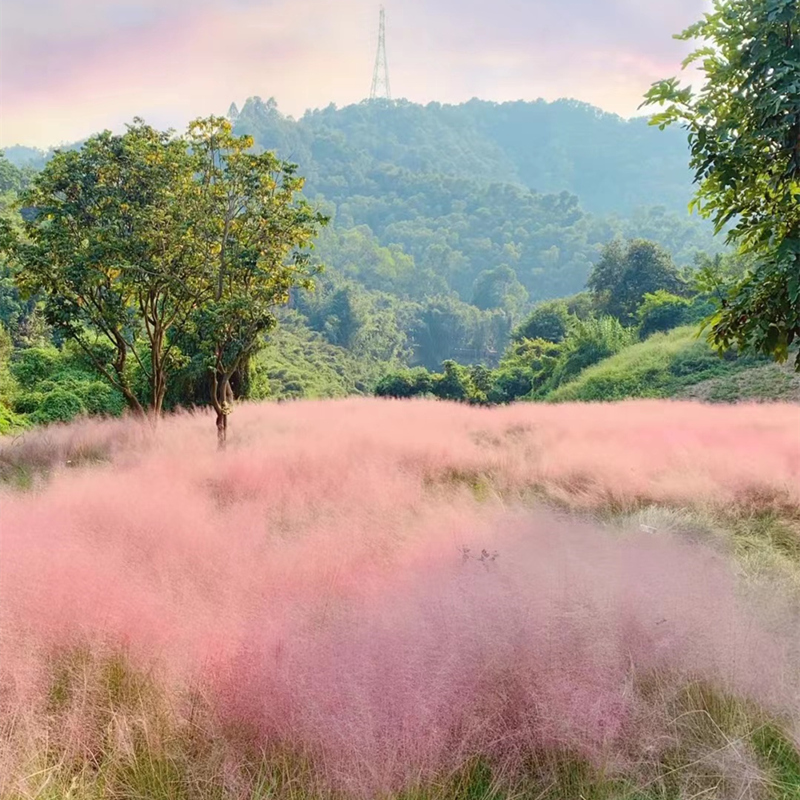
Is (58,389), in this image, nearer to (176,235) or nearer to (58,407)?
(58,407)

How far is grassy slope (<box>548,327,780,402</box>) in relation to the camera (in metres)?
17.3

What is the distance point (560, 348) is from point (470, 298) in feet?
229

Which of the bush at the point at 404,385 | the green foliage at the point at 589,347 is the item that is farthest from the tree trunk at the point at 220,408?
the green foliage at the point at 589,347

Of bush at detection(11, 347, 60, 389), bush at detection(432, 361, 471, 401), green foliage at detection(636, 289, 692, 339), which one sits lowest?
bush at detection(432, 361, 471, 401)

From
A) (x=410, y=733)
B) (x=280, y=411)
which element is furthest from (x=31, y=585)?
(x=280, y=411)

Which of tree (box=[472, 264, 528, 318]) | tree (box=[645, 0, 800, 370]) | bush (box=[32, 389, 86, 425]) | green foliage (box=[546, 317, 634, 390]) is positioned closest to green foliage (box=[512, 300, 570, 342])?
green foliage (box=[546, 317, 634, 390])

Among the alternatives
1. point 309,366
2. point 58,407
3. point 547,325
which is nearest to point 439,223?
point 309,366

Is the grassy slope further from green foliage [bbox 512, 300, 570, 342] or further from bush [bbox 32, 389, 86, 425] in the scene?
bush [bbox 32, 389, 86, 425]

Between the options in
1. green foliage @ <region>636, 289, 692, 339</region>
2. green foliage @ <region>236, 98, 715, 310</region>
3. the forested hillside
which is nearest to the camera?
green foliage @ <region>636, 289, 692, 339</region>

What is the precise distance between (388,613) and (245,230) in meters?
6.78

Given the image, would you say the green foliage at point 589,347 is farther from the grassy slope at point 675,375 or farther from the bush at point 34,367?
the bush at point 34,367

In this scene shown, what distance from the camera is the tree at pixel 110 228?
8.95 m

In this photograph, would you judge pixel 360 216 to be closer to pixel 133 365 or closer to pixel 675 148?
pixel 675 148

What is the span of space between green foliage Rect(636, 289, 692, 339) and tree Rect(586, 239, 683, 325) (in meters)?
5.51
